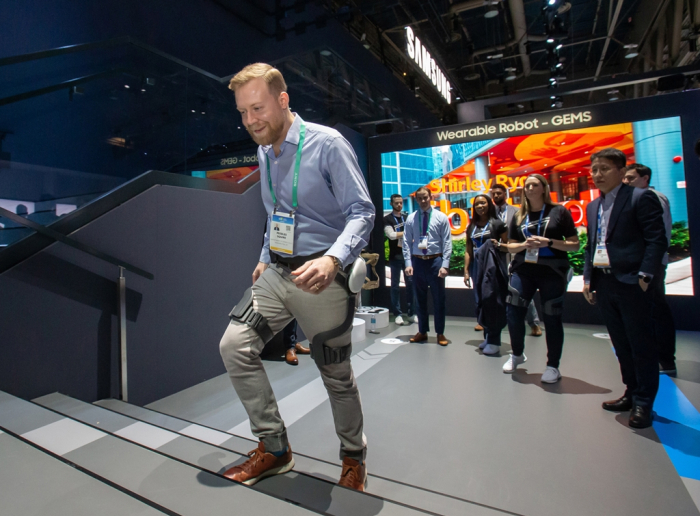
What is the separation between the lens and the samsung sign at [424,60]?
675 cm

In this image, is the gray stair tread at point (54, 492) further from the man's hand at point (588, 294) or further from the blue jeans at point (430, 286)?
the blue jeans at point (430, 286)

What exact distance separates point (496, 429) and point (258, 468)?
140 centimetres

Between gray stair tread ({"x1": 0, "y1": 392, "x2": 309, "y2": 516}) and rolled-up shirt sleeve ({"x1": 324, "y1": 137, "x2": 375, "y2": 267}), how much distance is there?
28.0 inches

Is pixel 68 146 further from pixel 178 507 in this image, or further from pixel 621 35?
pixel 621 35

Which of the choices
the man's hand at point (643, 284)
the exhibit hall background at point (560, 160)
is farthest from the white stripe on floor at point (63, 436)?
the exhibit hall background at point (560, 160)

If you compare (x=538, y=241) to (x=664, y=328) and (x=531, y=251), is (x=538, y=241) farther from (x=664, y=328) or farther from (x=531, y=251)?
(x=664, y=328)

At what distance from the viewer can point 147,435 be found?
171 centimetres

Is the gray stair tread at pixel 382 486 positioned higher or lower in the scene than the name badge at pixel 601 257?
lower

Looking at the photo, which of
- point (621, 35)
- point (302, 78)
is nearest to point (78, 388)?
point (302, 78)

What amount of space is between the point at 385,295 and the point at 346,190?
5.13 metres

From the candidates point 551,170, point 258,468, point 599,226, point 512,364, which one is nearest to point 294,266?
point 258,468

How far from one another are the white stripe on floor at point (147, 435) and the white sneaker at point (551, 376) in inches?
97.0

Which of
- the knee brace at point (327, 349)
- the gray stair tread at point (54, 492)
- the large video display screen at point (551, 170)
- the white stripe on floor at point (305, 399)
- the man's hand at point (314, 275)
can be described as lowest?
the white stripe on floor at point (305, 399)

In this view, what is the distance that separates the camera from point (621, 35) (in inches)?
410
